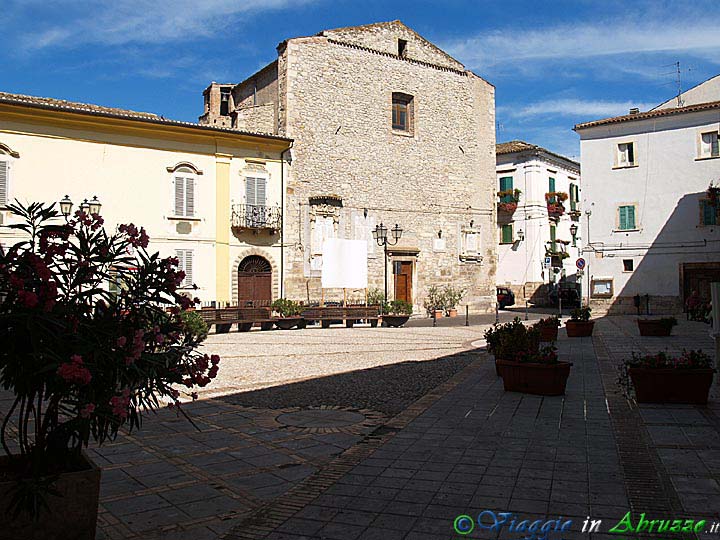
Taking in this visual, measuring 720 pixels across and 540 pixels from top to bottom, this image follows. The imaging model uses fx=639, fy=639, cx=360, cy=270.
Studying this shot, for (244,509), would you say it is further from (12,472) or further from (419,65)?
(419,65)

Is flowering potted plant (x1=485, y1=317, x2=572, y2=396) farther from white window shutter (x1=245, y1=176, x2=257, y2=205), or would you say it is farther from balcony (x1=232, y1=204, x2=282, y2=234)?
white window shutter (x1=245, y1=176, x2=257, y2=205)

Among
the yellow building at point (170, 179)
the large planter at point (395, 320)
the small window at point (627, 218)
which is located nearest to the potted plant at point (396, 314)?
the large planter at point (395, 320)

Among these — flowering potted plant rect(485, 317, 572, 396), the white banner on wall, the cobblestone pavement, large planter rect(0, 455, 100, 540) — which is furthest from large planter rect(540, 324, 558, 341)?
large planter rect(0, 455, 100, 540)

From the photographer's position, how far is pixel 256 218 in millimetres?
23703

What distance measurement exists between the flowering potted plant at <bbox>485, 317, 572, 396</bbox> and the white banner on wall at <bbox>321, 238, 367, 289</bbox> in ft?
54.3

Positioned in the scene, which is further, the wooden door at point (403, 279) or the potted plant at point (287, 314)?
the wooden door at point (403, 279)

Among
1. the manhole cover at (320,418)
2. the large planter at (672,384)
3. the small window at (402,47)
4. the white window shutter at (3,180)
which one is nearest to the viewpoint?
the manhole cover at (320,418)

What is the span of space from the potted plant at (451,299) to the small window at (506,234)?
1161 cm

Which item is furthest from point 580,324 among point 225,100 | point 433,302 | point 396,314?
point 225,100

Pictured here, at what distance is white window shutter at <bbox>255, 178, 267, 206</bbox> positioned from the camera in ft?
78.9

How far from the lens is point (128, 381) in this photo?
10.9 ft

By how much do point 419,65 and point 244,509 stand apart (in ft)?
89.3

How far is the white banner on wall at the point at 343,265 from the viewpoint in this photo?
2548 centimetres

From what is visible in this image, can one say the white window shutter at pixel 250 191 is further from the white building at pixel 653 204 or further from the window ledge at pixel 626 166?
the window ledge at pixel 626 166
